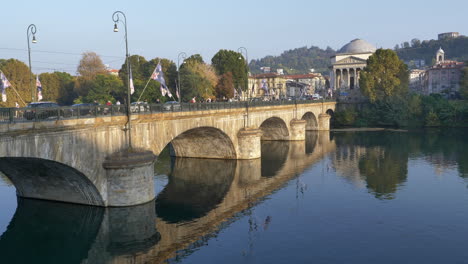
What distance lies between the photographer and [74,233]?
27500 mm

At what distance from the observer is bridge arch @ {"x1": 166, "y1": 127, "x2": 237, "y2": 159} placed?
166 ft

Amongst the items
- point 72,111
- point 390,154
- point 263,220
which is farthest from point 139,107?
point 390,154

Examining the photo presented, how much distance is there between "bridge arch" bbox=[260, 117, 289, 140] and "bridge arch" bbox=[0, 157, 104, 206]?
148 ft

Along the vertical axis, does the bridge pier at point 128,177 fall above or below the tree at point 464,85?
below

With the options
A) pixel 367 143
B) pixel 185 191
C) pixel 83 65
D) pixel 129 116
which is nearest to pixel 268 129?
pixel 367 143

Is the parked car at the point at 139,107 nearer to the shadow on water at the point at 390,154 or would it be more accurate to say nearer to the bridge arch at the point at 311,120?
the shadow on water at the point at 390,154

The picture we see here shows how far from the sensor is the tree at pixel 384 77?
10000cm

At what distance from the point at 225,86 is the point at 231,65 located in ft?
41.8

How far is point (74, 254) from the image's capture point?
2459cm

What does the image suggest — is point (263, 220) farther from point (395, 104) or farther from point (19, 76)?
point (395, 104)

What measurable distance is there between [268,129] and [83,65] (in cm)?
6516

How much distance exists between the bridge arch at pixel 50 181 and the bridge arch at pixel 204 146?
20679 millimetres

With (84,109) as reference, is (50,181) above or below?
below

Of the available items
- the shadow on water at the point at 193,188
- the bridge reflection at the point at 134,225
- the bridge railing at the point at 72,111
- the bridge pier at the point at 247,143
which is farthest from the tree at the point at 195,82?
the bridge railing at the point at 72,111
